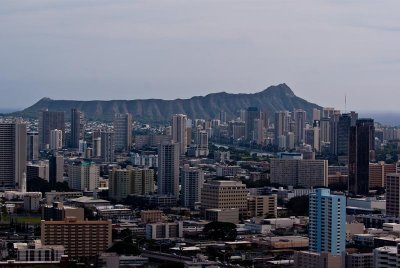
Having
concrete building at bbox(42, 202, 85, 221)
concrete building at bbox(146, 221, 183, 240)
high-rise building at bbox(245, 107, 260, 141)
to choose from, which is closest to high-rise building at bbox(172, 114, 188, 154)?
high-rise building at bbox(245, 107, 260, 141)

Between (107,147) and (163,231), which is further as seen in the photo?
(107,147)

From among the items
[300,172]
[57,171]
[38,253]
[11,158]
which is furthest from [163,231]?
[300,172]

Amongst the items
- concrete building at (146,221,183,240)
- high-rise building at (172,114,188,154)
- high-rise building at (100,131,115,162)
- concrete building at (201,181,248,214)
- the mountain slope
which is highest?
the mountain slope

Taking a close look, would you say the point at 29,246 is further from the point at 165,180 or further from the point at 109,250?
the point at 165,180

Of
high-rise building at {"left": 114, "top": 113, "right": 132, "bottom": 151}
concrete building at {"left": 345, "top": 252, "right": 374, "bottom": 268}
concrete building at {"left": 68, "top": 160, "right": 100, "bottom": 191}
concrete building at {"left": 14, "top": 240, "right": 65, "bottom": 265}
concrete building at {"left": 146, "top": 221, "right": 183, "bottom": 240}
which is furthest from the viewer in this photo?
high-rise building at {"left": 114, "top": 113, "right": 132, "bottom": 151}

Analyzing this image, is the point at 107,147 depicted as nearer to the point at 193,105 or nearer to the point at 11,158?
the point at 11,158

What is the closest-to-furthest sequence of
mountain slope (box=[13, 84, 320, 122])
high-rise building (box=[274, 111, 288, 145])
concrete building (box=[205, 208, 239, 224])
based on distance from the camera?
concrete building (box=[205, 208, 239, 224]) → high-rise building (box=[274, 111, 288, 145]) → mountain slope (box=[13, 84, 320, 122])

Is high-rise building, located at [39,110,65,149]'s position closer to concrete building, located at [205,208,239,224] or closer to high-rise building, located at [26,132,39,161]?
high-rise building, located at [26,132,39,161]
